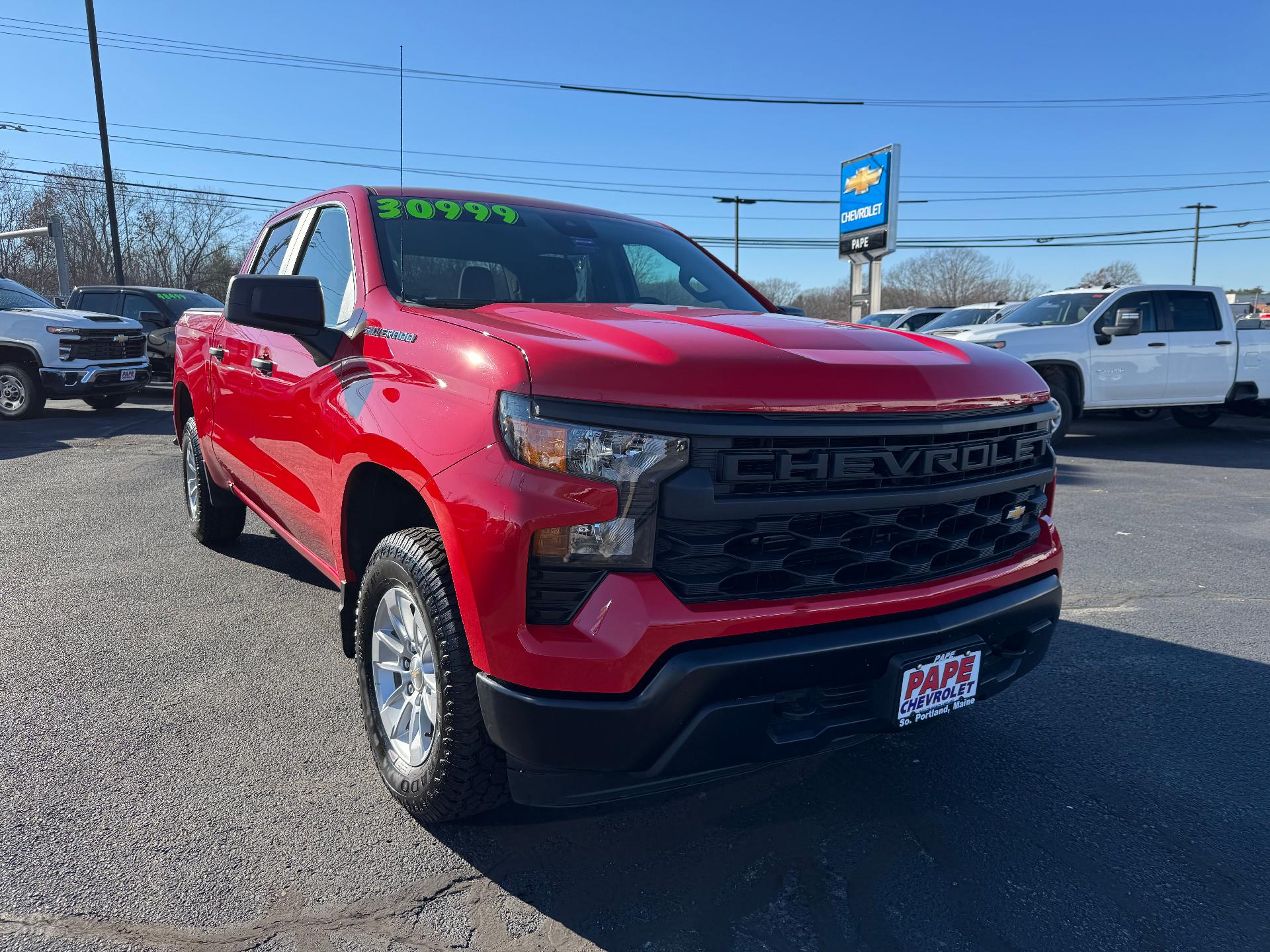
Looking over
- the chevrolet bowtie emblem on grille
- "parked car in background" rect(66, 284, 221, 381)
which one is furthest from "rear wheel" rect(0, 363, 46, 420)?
the chevrolet bowtie emblem on grille

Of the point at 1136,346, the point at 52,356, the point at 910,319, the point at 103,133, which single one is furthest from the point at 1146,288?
the point at 103,133

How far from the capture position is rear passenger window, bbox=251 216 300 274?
4.09 m

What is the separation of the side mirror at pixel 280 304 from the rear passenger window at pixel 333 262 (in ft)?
0.42

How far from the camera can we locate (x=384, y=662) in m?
2.60

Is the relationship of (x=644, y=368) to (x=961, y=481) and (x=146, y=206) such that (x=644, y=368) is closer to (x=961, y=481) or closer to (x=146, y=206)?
(x=961, y=481)

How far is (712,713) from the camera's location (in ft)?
6.34

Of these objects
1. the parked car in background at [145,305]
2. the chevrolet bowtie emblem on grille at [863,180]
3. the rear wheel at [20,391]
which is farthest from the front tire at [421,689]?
the chevrolet bowtie emblem on grille at [863,180]

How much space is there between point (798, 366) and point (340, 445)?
148 cm

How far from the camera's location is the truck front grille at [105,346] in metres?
12.1

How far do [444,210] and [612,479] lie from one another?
1867 mm

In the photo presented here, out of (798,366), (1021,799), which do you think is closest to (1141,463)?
(1021,799)

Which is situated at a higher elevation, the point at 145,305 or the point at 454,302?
the point at 145,305

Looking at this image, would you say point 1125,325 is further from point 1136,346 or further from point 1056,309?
point 1056,309

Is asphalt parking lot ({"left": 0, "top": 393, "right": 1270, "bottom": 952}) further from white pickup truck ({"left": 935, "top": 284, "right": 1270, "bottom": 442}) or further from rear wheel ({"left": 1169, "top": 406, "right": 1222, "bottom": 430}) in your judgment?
rear wheel ({"left": 1169, "top": 406, "right": 1222, "bottom": 430})
